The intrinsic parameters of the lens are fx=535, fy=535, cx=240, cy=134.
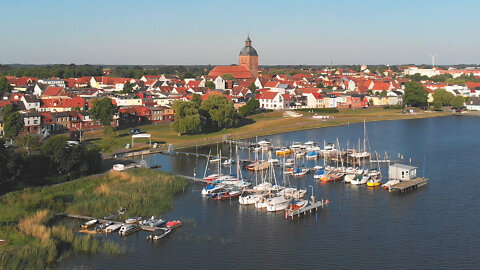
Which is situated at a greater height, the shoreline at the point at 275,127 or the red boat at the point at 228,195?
the shoreline at the point at 275,127

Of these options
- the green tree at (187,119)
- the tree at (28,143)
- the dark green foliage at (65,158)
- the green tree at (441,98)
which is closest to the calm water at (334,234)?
the dark green foliage at (65,158)

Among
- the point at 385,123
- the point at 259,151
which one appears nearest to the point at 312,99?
the point at 385,123

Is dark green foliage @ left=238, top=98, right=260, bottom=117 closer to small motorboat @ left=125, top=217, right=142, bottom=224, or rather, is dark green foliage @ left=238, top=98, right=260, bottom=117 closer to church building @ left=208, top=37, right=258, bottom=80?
small motorboat @ left=125, top=217, right=142, bottom=224

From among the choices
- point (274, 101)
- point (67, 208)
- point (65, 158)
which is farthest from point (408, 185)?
point (274, 101)

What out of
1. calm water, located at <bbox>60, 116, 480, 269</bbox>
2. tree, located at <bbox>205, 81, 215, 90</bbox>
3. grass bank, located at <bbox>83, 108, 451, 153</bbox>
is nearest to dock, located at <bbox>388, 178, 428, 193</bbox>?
calm water, located at <bbox>60, 116, 480, 269</bbox>

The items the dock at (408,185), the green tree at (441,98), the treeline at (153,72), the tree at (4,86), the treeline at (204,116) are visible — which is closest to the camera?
the dock at (408,185)

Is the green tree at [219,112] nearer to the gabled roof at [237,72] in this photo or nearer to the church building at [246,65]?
the gabled roof at [237,72]
